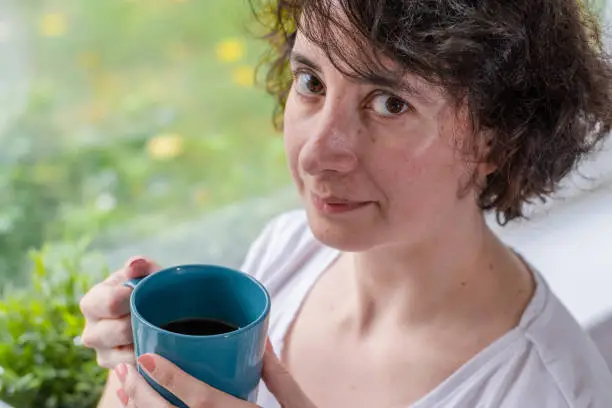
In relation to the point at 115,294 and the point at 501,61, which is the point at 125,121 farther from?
the point at 501,61

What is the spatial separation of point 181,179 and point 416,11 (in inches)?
31.5

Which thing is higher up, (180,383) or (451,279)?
(180,383)

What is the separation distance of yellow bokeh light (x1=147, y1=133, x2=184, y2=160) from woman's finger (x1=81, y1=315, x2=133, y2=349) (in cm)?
62

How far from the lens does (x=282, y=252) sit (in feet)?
3.89

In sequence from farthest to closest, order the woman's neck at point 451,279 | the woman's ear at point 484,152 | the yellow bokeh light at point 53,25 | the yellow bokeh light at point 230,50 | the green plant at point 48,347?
the yellow bokeh light at point 230,50, the yellow bokeh light at point 53,25, the green plant at point 48,347, the woman's neck at point 451,279, the woman's ear at point 484,152

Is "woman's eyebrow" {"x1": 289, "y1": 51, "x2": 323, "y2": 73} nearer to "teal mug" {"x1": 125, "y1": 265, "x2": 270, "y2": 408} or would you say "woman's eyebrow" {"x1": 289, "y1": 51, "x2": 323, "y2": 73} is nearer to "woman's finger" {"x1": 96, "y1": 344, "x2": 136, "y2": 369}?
"teal mug" {"x1": 125, "y1": 265, "x2": 270, "y2": 408}

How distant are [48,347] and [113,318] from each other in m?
0.35

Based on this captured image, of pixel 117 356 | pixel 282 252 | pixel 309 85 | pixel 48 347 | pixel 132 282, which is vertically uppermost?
pixel 309 85

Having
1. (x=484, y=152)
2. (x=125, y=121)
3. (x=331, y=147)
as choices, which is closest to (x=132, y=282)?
(x=331, y=147)

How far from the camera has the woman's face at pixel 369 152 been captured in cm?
85

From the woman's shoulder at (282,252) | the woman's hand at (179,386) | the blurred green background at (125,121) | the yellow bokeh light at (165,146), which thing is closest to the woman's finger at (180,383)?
the woman's hand at (179,386)

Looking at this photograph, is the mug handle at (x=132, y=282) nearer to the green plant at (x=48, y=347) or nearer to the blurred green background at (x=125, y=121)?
the green plant at (x=48, y=347)

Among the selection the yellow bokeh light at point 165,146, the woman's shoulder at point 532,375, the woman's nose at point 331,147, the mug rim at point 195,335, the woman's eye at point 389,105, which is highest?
the woman's eye at point 389,105

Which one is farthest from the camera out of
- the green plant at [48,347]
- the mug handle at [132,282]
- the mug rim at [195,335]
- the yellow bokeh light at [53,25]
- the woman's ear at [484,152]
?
the yellow bokeh light at [53,25]
